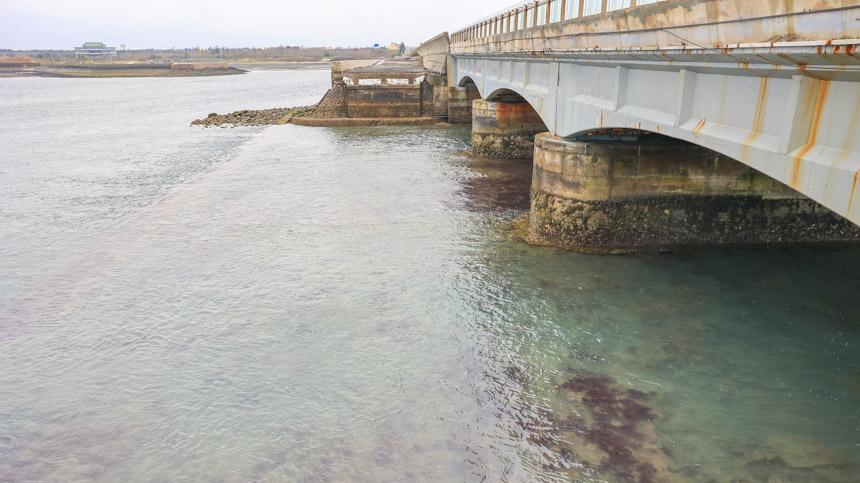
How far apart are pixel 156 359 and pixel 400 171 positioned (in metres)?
15.6

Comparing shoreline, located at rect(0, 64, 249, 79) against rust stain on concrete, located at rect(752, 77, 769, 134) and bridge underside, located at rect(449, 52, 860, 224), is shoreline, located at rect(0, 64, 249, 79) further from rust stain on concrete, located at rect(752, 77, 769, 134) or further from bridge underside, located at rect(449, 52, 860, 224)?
rust stain on concrete, located at rect(752, 77, 769, 134)

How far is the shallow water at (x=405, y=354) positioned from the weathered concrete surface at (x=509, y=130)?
330 inches

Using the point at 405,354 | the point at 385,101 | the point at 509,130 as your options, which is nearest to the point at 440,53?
the point at 385,101

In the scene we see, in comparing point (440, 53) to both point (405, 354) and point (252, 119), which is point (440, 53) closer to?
point (252, 119)

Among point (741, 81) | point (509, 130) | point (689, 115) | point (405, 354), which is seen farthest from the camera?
point (509, 130)

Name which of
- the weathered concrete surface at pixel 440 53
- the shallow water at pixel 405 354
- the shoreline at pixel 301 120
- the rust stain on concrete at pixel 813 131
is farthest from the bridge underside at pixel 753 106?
the weathered concrete surface at pixel 440 53

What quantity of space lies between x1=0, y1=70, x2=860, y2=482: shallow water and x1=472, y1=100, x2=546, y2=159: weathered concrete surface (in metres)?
8.39

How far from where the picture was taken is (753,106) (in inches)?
271

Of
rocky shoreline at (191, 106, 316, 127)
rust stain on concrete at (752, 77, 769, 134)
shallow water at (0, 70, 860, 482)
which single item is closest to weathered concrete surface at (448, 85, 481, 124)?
rocky shoreline at (191, 106, 316, 127)

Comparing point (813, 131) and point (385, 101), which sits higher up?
point (813, 131)

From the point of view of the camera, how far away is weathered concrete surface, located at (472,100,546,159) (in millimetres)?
25375

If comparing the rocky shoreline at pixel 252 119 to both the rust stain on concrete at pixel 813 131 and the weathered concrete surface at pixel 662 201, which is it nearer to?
the weathered concrete surface at pixel 662 201

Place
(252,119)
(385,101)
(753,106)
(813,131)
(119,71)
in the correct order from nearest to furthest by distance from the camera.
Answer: (813,131) < (753,106) < (385,101) < (252,119) < (119,71)

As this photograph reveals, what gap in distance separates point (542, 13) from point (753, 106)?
8.44 meters
